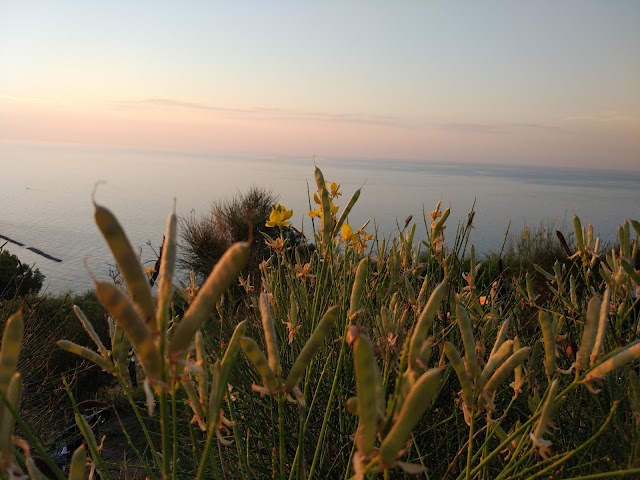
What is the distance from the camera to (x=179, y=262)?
336 inches

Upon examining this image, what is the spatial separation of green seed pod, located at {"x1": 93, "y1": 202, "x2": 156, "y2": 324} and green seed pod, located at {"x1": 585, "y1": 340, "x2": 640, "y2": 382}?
0.49 meters

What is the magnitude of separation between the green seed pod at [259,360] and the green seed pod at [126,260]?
0.64 ft

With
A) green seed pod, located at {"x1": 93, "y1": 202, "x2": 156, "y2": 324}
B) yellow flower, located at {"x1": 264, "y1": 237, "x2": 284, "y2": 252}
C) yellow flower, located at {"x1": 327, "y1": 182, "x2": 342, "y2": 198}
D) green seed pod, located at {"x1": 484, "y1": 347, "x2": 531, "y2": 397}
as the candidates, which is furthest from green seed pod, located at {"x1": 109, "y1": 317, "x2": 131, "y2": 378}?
yellow flower, located at {"x1": 327, "y1": 182, "x2": 342, "y2": 198}

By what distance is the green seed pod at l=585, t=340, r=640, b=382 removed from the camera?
1.94 feet

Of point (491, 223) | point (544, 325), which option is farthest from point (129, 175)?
point (544, 325)

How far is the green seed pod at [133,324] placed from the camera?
0.39m

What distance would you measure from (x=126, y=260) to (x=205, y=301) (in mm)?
68

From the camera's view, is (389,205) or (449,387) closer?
(449,387)

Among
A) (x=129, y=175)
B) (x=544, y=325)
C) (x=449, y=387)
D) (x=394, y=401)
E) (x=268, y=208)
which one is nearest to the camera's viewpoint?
(x=394, y=401)

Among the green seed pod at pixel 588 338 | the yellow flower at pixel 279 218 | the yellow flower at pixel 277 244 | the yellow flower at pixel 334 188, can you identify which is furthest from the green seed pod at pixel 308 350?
the yellow flower at pixel 279 218

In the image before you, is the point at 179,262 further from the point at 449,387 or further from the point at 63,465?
the point at 449,387

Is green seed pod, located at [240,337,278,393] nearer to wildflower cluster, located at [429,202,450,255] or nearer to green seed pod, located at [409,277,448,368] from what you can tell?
green seed pod, located at [409,277,448,368]

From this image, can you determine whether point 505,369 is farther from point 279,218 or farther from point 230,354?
point 279,218

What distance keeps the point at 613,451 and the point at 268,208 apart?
8.16 m
